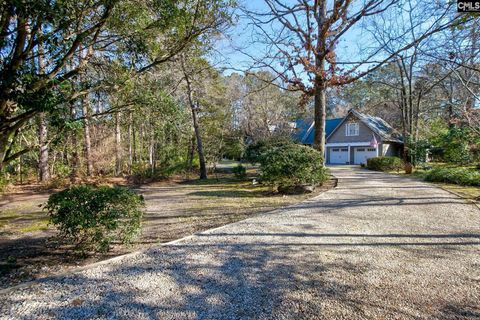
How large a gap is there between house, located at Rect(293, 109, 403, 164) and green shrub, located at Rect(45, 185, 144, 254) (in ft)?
77.1

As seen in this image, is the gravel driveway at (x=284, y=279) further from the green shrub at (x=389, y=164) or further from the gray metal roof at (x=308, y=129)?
the gray metal roof at (x=308, y=129)

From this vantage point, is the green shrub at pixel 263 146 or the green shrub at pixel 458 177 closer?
the green shrub at pixel 458 177

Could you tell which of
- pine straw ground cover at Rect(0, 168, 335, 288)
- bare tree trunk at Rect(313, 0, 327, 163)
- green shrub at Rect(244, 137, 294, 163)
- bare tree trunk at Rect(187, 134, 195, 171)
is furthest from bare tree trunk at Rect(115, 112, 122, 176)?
bare tree trunk at Rect(313, 0, 327, 163)

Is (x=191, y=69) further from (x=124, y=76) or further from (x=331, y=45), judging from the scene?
(x=124, y=76)

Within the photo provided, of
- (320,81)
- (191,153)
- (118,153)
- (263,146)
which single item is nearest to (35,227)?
(320,81)

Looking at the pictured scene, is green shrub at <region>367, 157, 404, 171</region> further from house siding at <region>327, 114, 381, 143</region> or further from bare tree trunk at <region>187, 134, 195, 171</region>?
bare tree trunk at <region>187, 134, 195, 171</region>

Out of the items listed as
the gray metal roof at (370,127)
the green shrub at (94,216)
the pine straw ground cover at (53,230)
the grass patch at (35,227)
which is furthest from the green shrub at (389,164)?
the grass patch at (35,227)

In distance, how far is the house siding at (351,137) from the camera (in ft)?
83.8

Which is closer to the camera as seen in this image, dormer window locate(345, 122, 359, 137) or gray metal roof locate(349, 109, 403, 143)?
gray metal roof locate(349, 109, 403, 143)

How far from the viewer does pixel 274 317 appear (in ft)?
7.29

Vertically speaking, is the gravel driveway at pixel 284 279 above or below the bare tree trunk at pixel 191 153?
below

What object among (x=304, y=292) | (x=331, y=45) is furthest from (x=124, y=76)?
(x=331, y=45)

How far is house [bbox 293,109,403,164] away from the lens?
81.8 ft

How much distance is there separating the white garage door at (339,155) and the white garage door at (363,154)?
117 cm
